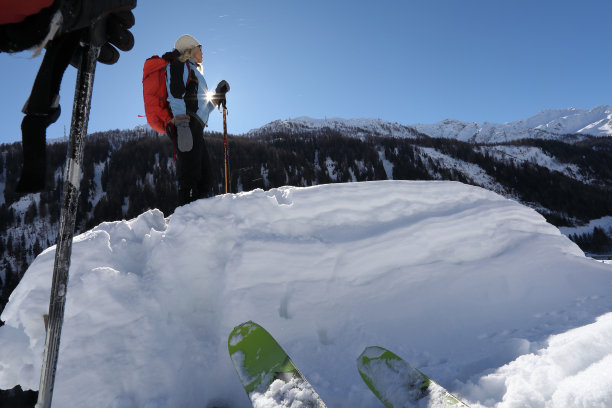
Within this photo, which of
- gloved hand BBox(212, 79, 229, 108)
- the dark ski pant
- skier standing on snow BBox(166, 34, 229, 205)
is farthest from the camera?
gloved hand BBox(212, 79, 229, 108)

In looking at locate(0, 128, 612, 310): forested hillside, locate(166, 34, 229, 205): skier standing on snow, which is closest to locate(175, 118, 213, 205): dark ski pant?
locate(166, 34, 229, 205): skier standing on snow

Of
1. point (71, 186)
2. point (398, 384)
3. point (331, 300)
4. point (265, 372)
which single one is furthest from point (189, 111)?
point (398, 384)

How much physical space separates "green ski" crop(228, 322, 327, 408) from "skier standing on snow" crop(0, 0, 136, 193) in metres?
1.58

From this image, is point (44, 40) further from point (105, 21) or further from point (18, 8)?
point (105, 21)

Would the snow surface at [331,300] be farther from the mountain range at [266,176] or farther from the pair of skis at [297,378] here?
the mountain range at [266,176]

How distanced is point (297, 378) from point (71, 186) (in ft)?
5.55

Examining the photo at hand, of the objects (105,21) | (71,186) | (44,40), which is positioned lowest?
(71,186)

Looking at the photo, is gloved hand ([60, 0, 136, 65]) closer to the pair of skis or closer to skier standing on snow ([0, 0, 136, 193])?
skier standing on snow ([0, 0, 136, 193])

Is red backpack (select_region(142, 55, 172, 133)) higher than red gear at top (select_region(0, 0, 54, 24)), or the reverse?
red backpack (select_region(142, 55, 172, 133))

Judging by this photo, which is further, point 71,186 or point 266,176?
point 266,176

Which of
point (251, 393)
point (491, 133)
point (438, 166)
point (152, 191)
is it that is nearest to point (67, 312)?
point (251, 393)

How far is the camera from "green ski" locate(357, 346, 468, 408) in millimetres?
1662

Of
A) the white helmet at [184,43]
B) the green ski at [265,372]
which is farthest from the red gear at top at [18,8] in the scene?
the white helmet at [184,43]

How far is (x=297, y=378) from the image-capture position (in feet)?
6.12
